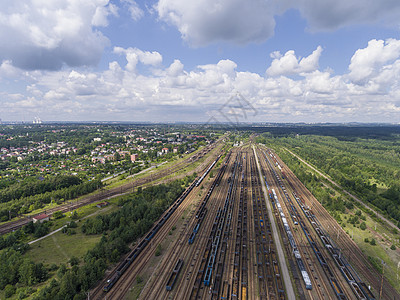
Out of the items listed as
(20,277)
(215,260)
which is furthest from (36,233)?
(215,260)

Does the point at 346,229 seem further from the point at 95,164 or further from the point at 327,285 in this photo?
the point at 95,164

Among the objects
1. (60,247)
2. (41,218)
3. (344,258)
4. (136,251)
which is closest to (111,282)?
(136,251)

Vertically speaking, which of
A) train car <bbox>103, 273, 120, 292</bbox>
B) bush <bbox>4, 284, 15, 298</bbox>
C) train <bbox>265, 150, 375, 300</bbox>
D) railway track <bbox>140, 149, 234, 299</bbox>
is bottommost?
bush <bbox>4, 284, 15, 298</bbox>

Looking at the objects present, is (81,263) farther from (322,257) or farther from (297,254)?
(322,257)

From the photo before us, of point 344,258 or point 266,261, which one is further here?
point 344,258

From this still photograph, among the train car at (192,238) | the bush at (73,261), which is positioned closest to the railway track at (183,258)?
the train car at (192,238)

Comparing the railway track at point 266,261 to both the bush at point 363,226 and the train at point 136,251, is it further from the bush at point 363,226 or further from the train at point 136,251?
the train at point 136,251

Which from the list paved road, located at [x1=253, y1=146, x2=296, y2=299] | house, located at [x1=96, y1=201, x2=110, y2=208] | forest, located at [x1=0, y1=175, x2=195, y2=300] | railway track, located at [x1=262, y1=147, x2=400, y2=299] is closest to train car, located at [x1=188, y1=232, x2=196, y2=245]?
forest, located at [x1=0, y1=175, x2=195, y2=300]

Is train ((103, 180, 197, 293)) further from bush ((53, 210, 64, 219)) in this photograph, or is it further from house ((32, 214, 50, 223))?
house ((32, 214, 50, 223))
